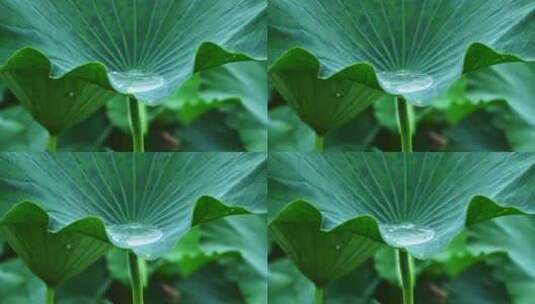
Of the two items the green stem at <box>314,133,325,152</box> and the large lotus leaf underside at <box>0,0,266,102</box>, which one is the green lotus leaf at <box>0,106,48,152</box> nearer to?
the large lotus leaf underside at <box>0,0,266,102</box>

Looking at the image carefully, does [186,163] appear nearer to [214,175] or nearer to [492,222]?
[214,175]

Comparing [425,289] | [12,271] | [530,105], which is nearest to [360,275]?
[425,289]

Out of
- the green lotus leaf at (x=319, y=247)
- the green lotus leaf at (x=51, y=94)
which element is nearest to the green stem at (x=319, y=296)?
the green lotus leaf at (x=319, y=247)

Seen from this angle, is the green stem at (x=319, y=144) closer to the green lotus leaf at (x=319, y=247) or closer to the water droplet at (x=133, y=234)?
the green lotus leaf at (x=319, y=247)

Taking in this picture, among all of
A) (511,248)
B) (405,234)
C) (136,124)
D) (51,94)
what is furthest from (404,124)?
(51,94)

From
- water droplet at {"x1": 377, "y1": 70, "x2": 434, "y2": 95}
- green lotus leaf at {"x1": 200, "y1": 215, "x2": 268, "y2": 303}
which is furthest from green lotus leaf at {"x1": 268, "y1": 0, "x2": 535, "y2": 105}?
green lotus leaf at {"x1": 200, "y1": 215, "x2": 268, "y2": 303}

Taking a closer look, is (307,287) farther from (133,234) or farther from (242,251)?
(133,234)

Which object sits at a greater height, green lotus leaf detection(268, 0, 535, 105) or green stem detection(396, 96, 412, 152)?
green lotus leaf detection(268, 0, 535, 105)
